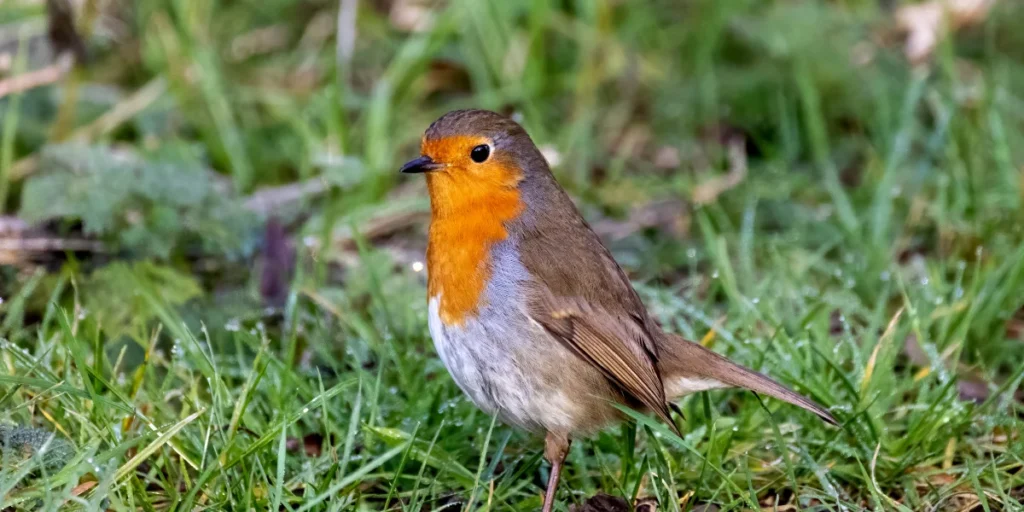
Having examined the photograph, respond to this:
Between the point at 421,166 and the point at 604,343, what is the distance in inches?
27.8

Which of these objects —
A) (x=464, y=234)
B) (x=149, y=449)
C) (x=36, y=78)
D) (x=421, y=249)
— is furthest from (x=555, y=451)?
(x=36, y=78)

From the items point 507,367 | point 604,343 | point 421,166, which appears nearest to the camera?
point 507,367

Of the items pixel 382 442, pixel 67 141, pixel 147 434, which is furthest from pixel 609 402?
Result: pixel 67 141

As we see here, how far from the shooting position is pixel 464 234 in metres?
3.24

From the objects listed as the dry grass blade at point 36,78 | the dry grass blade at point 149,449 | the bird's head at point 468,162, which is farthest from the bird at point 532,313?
the dry grass blade at point 36,78

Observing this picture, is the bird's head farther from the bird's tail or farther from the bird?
the bird's tail

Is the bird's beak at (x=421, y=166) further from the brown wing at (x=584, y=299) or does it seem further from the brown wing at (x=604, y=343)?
the brown wing at (x=604, y=343)

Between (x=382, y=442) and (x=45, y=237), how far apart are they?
1789 mm

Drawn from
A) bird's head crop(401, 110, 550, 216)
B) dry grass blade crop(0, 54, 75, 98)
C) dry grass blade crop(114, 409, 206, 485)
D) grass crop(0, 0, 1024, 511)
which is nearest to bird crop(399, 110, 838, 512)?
bird's head crop(401, 110, 550, 216)

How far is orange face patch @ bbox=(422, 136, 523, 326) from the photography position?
3.15 meters

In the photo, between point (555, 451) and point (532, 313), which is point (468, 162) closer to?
point (532, 313)

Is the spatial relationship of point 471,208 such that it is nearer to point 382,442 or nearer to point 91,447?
point 382,442

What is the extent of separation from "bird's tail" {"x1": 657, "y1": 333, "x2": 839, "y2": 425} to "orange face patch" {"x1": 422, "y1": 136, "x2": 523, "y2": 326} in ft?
1.85

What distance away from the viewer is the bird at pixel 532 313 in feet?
10.2
